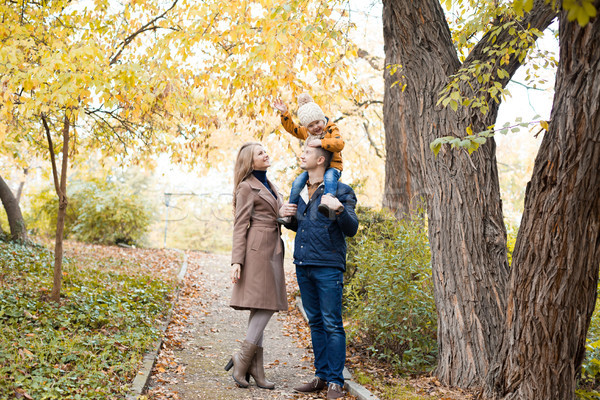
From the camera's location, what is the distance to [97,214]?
15.3 metres

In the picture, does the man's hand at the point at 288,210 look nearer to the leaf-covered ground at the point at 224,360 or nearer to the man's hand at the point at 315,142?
the man's hand at the point at 315,142

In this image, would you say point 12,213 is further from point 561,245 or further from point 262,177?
point 561,245

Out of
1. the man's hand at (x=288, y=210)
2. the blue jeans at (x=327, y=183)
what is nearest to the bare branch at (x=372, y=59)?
the blue jeans at (x=327, y=183)

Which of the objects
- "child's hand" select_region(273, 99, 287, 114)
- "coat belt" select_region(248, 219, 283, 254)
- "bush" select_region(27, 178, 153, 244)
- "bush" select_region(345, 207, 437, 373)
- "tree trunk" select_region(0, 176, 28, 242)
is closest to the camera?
"coat belt" select_region(248, 219, 283, 254)

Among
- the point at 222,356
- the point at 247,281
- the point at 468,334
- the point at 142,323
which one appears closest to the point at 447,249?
the point at 468,334

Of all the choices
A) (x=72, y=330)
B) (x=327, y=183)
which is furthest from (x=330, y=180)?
(x=72, y=330)

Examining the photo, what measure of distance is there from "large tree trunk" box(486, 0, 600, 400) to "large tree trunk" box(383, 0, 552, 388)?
82cm

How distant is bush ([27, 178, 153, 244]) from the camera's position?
1520 cm

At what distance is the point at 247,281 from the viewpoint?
4.54m

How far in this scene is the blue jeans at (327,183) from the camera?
4459 mm

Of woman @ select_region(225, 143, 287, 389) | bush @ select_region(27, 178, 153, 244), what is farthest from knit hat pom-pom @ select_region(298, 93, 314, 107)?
bush @ select_region(27, 178, 153, 244)

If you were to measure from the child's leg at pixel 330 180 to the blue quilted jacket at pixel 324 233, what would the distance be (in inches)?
2.5

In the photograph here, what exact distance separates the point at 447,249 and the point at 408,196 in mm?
4409

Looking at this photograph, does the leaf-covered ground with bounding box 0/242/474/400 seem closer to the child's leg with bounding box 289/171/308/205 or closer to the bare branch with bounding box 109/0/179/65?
the child's leg with bounding box 289/171/308/205
